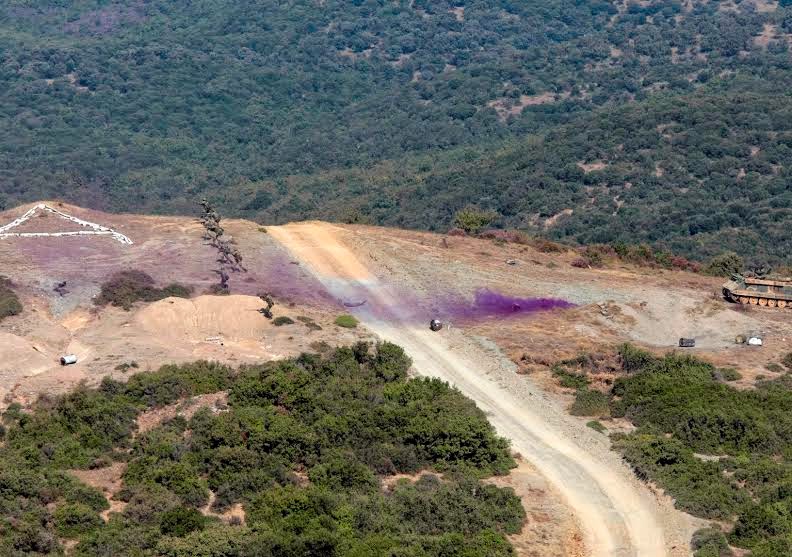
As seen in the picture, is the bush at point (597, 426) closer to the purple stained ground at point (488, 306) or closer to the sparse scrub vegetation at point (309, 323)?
the purple stained ground at point (488, 306)

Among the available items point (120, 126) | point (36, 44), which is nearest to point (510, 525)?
point (120, 126)

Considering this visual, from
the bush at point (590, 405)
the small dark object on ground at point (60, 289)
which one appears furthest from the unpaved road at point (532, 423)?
the small dark object on ground at point (60, 289)

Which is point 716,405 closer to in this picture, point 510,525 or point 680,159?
point 510,525

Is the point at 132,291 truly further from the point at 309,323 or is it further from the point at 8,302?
the point at 309,323

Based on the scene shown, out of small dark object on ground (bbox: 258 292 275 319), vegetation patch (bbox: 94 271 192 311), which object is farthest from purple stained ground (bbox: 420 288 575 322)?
vegetation patch (bbox: 94 271 192 311)

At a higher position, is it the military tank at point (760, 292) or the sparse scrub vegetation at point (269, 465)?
the sparse scrub vegetation at point (269, 465)

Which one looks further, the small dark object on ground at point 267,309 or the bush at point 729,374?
the small dark object on ground at point 267,309
